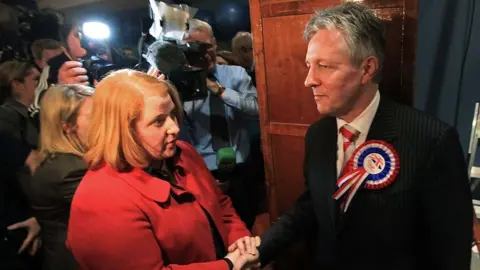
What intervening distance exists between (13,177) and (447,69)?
2084mm

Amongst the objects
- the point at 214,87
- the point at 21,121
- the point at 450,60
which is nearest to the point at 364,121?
the point at 450,60

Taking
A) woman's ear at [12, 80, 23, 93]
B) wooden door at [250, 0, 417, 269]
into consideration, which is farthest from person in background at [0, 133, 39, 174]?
wooden door at [250, 0, 417, 269]

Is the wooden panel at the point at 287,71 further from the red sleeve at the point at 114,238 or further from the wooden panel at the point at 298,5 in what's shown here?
the red sleeve at the point at 114,238

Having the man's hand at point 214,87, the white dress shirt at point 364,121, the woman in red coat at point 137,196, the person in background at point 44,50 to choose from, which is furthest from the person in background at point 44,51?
the white dress shirt at point 364,121

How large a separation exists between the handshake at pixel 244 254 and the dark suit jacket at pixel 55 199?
683 mm

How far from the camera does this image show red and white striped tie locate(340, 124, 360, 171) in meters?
1.13

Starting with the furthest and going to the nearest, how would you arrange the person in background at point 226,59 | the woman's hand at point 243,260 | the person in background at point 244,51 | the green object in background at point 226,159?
the person in background at point 244,51 < the person in background at point 226,59 < the green object in background at point 226,159 < the woman's hand at point 243,260

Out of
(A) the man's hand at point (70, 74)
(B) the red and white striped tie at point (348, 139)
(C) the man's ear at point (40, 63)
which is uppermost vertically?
(C) the man's ear at point (40, 63)

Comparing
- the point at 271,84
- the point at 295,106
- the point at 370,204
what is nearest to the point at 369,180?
the point at 370,204

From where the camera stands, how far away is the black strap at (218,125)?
85.1 inches

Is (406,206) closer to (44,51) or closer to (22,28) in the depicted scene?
(44,51)

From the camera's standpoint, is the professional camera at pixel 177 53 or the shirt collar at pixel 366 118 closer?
the shirt collar at pixel 366 118

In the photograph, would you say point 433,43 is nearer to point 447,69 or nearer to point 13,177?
point 447,69

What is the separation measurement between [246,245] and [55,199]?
814mm
